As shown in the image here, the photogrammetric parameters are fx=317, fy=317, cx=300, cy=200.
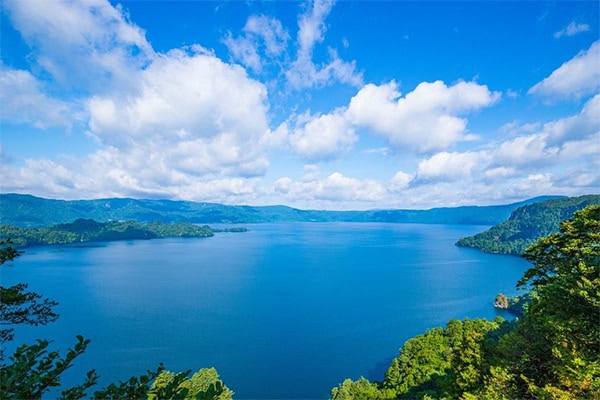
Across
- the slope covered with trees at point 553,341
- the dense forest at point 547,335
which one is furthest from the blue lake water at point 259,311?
the dense forest at point 547,335

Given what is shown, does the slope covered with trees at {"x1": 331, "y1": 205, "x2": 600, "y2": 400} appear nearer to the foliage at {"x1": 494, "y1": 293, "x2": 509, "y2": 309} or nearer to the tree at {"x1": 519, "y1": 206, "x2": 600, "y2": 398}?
the tree at {"x1": 519, "y1": 206, "x2": 600, "y2": 398}

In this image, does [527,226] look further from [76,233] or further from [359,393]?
[76,233]

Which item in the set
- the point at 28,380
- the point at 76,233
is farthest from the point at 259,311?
the point at 76,233

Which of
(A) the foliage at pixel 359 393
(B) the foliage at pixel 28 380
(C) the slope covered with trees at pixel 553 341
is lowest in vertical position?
(A) the foliage at pixel 359 393

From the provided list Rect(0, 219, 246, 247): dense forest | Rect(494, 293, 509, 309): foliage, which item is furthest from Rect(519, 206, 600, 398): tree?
Rect(0, 219, 246, 247): dense forest

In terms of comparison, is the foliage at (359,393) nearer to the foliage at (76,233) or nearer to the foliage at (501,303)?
the foliage at (501,303)
